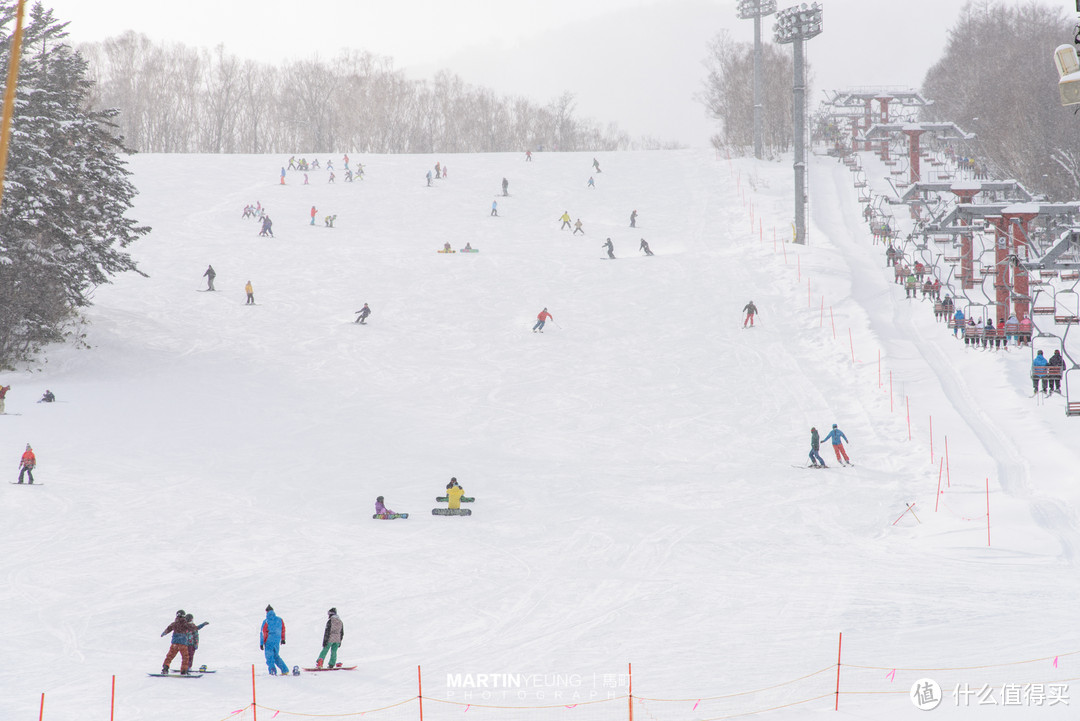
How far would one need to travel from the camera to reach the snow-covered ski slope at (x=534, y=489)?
40.5ft

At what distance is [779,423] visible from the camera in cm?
2620

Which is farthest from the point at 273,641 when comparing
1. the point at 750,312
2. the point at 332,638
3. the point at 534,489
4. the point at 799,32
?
the point at 799,32

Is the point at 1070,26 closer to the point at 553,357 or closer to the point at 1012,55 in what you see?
the point at 1012,55

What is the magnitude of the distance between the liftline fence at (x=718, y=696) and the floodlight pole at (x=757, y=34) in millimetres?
58103

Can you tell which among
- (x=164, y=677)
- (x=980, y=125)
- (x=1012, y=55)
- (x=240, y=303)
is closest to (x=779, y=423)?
(x=164, y=677)

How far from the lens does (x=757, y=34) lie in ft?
212

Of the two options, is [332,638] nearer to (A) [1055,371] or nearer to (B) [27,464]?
(B) [27,464]

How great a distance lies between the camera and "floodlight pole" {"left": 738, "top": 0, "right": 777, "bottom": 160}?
6444cm

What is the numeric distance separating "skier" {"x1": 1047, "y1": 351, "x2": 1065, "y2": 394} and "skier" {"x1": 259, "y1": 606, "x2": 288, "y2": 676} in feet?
64.9

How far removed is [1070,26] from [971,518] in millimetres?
96054

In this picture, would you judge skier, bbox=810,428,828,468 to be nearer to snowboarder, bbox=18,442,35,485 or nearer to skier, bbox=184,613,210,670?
skier, bbox=184,613,210,670

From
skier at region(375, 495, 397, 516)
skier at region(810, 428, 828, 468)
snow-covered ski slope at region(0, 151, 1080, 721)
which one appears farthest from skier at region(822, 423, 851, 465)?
skier at region(375, 495, 397, 516)

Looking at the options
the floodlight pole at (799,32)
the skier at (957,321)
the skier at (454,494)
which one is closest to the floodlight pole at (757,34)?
the floodlight pole at (799,32)

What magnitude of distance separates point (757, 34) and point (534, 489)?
51437 millimetres
